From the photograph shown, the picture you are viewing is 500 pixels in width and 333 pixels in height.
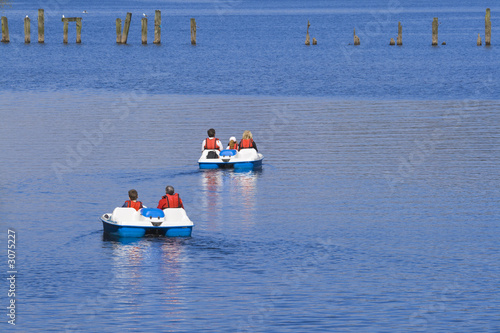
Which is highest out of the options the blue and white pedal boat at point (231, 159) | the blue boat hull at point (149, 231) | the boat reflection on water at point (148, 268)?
the blue and white pedal boat at point (231, 159)

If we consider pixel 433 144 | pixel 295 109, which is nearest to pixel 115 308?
pixel 433 144

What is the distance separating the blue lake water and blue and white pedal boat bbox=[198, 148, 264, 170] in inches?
18.6

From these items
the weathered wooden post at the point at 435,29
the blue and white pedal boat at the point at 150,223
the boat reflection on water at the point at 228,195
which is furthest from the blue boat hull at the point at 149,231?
the weathered wooden post at the point at 435,29

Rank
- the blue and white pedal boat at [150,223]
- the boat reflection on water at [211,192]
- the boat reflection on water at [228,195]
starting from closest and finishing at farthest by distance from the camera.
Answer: the blue and white pedal boat at [150,223]
the boat reflection on water at [228,195]
the boat reflection on water at [211,192]

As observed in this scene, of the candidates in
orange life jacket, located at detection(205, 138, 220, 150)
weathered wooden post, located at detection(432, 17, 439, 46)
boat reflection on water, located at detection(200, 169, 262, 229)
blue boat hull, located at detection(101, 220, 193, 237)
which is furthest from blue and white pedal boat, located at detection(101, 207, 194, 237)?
weathered wooden post, located at detection(432, 17, 439, 46)

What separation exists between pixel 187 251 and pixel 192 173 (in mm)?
11977

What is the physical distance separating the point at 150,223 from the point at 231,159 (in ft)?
36.9

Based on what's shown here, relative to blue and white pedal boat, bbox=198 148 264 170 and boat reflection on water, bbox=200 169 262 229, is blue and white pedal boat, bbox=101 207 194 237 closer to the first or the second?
boat reflection on water, bbox=200 169 262 229

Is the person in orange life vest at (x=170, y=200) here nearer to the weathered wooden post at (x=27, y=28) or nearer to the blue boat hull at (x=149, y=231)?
the blue boat hull at (x=149, y=231)

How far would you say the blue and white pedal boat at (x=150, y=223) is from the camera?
26.4 meters

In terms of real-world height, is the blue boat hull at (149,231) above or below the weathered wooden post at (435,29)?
below

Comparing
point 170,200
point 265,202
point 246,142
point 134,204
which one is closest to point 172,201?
point 170,200

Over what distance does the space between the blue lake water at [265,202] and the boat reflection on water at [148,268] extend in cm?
6

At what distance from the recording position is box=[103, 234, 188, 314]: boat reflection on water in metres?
22.4
